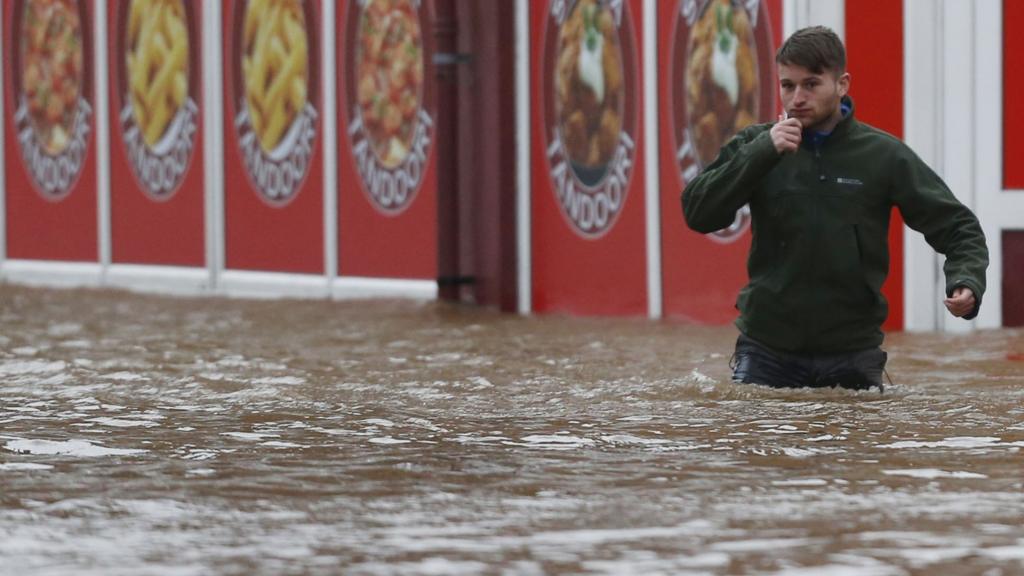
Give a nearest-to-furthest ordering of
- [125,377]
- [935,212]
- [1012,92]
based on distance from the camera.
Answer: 1. [935,212]
2. [125,377]
3. [1012,92]

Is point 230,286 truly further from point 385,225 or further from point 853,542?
point 853,542

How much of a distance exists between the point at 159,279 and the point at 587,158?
16.5ft

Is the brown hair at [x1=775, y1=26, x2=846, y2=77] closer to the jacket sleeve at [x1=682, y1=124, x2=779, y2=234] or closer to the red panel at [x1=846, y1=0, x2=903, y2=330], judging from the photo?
the jacket sleeve at [x1=682, y1=124, x2=779, y2=234]

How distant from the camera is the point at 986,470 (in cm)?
516

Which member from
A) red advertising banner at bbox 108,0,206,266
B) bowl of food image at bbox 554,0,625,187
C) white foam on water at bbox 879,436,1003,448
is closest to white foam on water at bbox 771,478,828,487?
white foam on water at bbox 879,436,1003,448

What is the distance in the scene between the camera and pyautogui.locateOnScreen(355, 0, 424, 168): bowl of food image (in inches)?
536

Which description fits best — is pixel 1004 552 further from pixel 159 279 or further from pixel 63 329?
pixel 159 279

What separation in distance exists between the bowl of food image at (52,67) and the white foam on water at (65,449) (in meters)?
11.4

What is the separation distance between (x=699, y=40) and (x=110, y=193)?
6.95 m

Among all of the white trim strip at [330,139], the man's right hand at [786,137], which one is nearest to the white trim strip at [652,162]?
the white trim strip at [330,139]

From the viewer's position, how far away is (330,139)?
14250mm

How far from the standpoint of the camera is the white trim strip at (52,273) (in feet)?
55.5

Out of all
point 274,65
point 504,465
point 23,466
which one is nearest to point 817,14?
point 504,465

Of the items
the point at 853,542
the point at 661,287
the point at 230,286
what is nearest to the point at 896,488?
the point at 853,542
